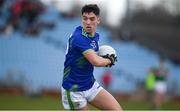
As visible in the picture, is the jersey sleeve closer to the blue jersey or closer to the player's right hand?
the blue jersey

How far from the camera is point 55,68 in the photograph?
79.4ft

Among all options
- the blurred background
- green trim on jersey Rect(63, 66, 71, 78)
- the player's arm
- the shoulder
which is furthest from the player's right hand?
the blurred background

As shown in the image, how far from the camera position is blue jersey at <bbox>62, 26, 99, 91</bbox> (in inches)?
276

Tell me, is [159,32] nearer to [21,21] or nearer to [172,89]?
[172,89]

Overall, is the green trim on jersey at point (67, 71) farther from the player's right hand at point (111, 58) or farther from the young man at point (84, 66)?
the player's right hand at point (111, 58)

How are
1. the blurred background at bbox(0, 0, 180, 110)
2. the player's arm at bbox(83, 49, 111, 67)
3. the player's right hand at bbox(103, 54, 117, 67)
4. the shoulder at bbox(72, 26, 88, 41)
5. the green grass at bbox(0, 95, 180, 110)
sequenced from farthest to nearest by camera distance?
the blurred background at bbox(0, 0, 180, 110)
the green grass at bbox(0, 95, 180, 110)
the player's right hand at bbox(103, 54, 117, 67)
the shoulder at bbox(72, 26, 88, 41)
the player's arm at bbox(83, 49, 111, 67)

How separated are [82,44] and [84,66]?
348 millimetres

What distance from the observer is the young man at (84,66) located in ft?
22.8

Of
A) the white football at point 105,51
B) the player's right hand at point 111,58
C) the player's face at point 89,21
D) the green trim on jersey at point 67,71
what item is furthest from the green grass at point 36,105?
the player's face at point 89,21

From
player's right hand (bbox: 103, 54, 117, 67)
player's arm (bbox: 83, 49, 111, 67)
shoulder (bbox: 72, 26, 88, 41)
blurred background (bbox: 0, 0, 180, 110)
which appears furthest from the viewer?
blurred background (bbox: 0, 0, 180, 110)

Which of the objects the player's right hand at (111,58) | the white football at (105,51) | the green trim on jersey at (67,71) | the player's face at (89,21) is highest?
the player's face at (89,21)

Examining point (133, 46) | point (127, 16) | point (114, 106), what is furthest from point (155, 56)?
point (114, 106)

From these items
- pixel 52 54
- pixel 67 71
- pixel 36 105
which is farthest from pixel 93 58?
pixel 52 54

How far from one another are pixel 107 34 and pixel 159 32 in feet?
15.0
